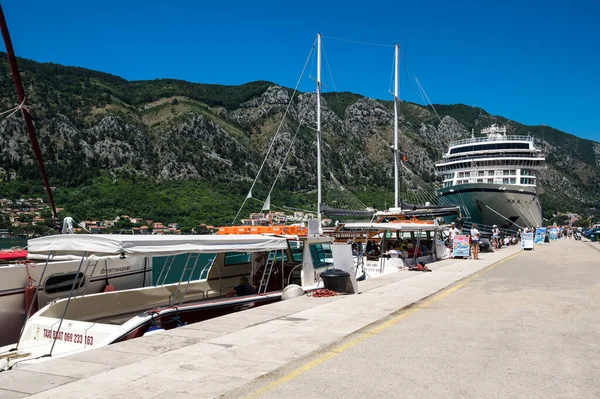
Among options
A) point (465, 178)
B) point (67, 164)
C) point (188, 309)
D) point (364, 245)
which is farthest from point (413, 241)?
point (67, 164)

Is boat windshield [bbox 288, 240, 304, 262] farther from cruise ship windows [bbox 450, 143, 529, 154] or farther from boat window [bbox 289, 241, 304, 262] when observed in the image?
cruise ship windows [bbox 450, 143, 529, 154]

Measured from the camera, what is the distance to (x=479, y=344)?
7.66m

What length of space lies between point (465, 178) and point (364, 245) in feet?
184

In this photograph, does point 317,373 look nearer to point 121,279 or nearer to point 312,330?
point 312,330

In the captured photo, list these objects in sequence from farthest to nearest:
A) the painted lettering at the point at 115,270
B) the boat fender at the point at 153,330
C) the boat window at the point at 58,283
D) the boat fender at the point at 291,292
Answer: the painted lettering at the point at 115,270, the boat fender at the point at 291,292, the boat window at the point at 58,283, the boat fender at the point at 153,330

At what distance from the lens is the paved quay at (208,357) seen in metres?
5.45

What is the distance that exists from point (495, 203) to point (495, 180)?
324 inches

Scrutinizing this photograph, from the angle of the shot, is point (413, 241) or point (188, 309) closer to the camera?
point (188, 309)

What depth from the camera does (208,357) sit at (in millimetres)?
6887

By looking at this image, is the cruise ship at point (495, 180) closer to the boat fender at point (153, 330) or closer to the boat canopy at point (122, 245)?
the boat canopy at point (122, 245)

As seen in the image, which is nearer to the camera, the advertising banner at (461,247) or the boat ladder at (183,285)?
the boat ladder at (183,285)

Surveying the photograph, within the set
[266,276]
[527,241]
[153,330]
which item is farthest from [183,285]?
[527,241]

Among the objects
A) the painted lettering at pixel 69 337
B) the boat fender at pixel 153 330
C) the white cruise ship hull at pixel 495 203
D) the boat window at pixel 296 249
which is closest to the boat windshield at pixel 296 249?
the boat window at pixel 296 249

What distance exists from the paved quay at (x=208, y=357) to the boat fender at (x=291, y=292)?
1.34 m
